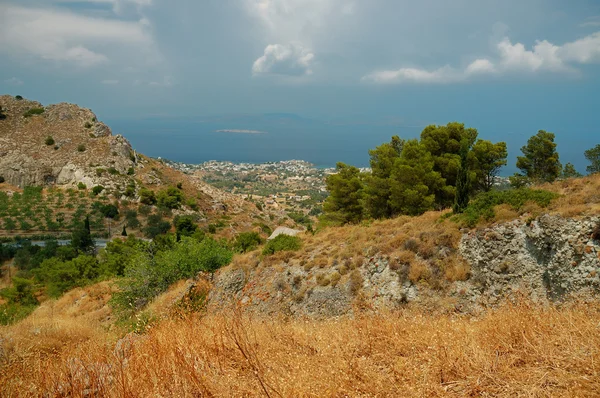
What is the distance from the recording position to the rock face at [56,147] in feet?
180

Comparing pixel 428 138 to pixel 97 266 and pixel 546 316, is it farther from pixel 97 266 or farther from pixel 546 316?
pixel 97 266

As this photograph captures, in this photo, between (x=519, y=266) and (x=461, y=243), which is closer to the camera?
(x=519, y=266)

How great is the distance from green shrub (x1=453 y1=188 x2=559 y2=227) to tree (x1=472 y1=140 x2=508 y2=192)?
10510mm

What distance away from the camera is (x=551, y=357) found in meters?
3.57

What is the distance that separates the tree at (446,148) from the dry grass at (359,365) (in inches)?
697

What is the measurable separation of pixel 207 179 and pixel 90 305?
135482 millimetres

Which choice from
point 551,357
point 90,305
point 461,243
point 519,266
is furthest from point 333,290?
point 90,305

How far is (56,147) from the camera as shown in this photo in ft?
194

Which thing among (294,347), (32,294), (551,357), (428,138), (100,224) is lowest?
(32,294)

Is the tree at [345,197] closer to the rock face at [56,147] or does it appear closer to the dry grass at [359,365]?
the dry grass at [359,365]

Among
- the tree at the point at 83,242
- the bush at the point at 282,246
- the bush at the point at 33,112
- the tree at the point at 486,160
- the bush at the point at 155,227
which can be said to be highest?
the bush at the point at 33,112

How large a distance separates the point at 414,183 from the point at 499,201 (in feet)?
29.8

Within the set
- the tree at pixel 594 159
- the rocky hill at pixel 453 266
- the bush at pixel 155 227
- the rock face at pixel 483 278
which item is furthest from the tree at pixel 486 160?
the bush at pixel 155 227

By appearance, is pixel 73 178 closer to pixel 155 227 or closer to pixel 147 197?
pixel 147 197
